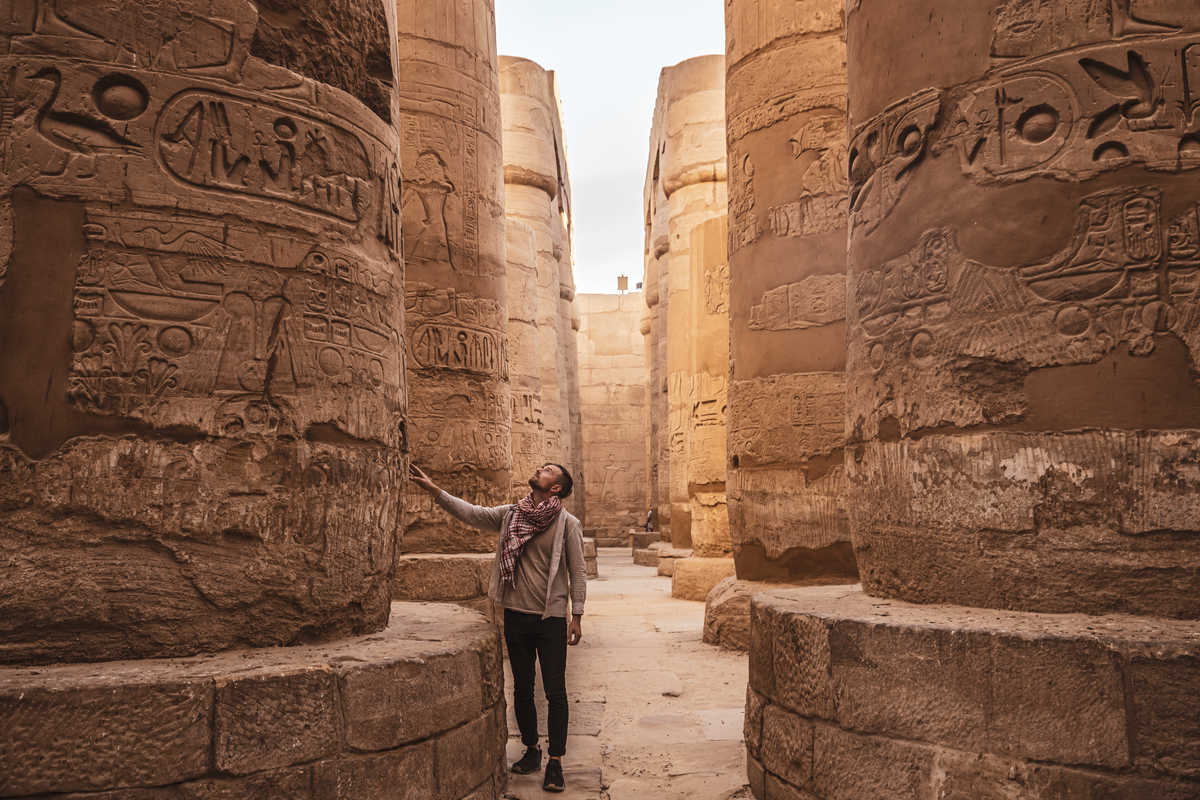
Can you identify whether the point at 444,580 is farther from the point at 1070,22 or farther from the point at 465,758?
the point at 1070,22

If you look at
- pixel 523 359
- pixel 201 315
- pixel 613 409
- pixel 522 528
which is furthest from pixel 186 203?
pixel 613 409

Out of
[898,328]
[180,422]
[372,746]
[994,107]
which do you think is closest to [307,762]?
[372,746]

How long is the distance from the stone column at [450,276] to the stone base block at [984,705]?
3861mm

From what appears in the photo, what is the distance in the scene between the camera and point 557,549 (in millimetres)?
4102

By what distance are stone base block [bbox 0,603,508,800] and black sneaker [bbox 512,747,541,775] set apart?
97cm

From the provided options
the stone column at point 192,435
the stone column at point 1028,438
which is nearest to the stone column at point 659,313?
the stone column at point 1028,438

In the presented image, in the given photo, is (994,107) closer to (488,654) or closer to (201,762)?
(488,654)

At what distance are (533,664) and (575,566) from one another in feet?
1.45

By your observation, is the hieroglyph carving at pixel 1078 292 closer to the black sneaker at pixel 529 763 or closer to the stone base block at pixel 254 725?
the stone base block at pixel 254 725

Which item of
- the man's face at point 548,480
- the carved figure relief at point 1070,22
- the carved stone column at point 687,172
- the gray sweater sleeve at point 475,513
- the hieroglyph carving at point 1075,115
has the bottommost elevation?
the gray sweater sleeve at point 475,513

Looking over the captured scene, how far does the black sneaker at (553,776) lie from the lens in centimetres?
389

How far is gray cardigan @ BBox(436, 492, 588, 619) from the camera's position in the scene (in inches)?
159

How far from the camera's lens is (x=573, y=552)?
4.14m

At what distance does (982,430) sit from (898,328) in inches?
19.7
